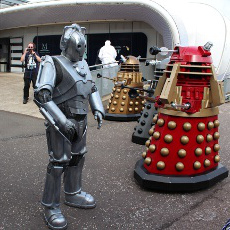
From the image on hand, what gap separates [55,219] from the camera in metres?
2.45

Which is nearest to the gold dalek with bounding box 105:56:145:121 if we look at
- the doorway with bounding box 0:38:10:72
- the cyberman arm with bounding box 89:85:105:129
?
the cyberman arm with bounding box 89:85:105:129

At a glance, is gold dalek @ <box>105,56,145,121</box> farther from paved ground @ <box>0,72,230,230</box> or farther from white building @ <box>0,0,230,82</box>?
white building @ <box>0,0,230,82</box>

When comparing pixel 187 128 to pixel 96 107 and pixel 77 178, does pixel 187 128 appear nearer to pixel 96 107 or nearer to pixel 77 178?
pixel 96 107

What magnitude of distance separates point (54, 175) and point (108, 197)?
0.81 m

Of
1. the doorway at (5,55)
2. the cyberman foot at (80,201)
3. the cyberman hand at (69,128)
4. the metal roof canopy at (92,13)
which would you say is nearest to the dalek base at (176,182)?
the cyberman foot at (80,201)

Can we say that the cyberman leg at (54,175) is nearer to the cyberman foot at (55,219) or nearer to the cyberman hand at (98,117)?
the cyberman foot at (55,219)

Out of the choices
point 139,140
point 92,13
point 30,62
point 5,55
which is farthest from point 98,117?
point 5,55

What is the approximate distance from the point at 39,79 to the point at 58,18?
14.7 metres

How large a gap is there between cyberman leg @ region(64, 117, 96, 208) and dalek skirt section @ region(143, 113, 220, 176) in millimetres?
822

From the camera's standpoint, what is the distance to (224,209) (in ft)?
9.34

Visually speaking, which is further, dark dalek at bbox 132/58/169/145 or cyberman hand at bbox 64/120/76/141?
dark dalek at bbox 132/58/169/145

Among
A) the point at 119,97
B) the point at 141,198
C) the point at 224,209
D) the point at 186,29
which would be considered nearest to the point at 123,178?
the point at 141,198

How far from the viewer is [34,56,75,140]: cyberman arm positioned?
225 centimetres

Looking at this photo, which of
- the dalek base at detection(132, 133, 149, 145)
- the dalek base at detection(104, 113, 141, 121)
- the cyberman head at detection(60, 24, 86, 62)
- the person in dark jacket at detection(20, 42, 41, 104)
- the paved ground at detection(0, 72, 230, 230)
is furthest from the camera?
the person in dark jacket at detection(20, 42, 41, 104)
